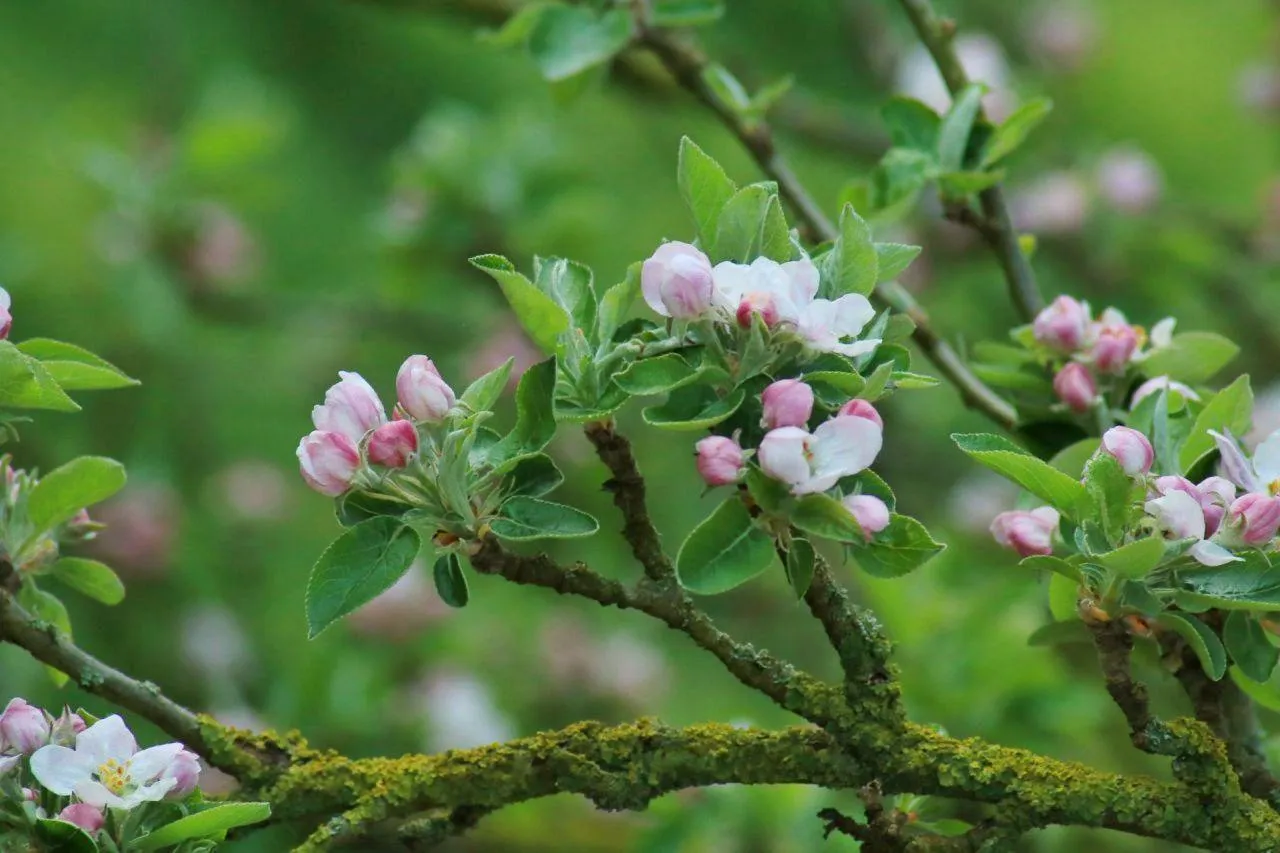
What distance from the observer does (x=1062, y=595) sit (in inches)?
27.8

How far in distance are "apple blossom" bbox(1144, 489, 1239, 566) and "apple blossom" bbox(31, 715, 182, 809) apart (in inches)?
16.0

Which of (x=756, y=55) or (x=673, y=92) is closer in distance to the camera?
(x=673, y=92)

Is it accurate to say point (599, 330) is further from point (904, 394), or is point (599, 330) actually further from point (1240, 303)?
point (904, 394)

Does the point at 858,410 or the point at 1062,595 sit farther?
the point at 1062,595

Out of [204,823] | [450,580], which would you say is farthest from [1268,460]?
[204,823]

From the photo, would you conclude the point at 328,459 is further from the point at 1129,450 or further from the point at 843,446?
the point at 1129,450

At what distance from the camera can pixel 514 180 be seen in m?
1.79

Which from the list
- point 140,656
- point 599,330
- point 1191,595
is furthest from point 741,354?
point 140,656

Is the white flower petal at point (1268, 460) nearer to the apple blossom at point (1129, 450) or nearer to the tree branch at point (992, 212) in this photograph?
the apple blossom at point (1129, 450)

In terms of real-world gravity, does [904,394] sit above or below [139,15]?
below

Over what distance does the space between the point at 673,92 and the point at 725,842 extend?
2.84ft

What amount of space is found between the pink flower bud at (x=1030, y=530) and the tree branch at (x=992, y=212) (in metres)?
0.26

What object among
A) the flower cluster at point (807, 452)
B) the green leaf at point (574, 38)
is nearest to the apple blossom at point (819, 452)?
the flower cluster at point (807, 452)

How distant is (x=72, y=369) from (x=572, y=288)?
0.24 metres
